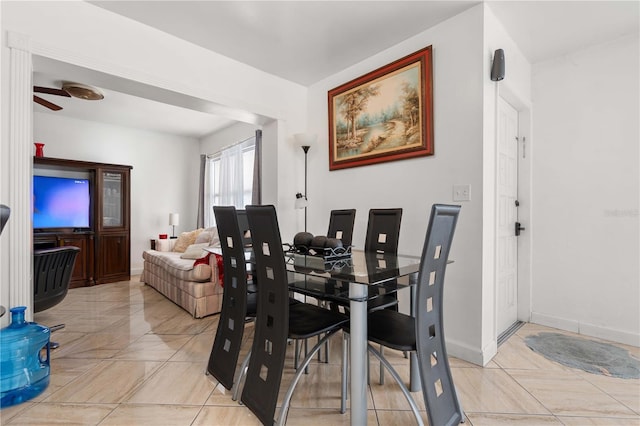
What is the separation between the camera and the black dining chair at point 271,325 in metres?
1.49

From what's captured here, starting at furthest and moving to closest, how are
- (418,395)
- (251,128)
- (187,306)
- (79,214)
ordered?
(251,128) → (79,214) → (187,306) → (418,395)

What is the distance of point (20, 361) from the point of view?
181cm

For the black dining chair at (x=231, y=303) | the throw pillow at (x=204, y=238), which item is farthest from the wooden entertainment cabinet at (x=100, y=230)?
the black dining chair at (x=231, y=303)

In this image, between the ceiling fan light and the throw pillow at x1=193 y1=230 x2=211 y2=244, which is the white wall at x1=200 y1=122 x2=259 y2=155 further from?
the ceiling fan light

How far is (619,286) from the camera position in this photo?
2.64m

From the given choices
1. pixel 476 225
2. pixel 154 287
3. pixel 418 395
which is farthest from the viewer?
pixel 154 287

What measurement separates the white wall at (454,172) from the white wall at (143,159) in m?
4.79

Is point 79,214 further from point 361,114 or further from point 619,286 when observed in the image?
point 619,286

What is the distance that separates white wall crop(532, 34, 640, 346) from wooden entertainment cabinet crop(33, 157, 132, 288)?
5895 millimetres

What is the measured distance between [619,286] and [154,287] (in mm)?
5434

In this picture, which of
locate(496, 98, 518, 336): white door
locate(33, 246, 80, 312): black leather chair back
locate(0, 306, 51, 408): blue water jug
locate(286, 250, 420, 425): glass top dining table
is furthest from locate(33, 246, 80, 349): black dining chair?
locate(496, 98, 518, 336): white door

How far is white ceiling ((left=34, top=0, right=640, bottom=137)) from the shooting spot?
2.27 meters

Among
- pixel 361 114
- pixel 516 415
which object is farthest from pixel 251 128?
pixel 516 415

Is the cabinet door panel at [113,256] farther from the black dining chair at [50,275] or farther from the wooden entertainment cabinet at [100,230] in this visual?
the black dining chair at [50,275]
